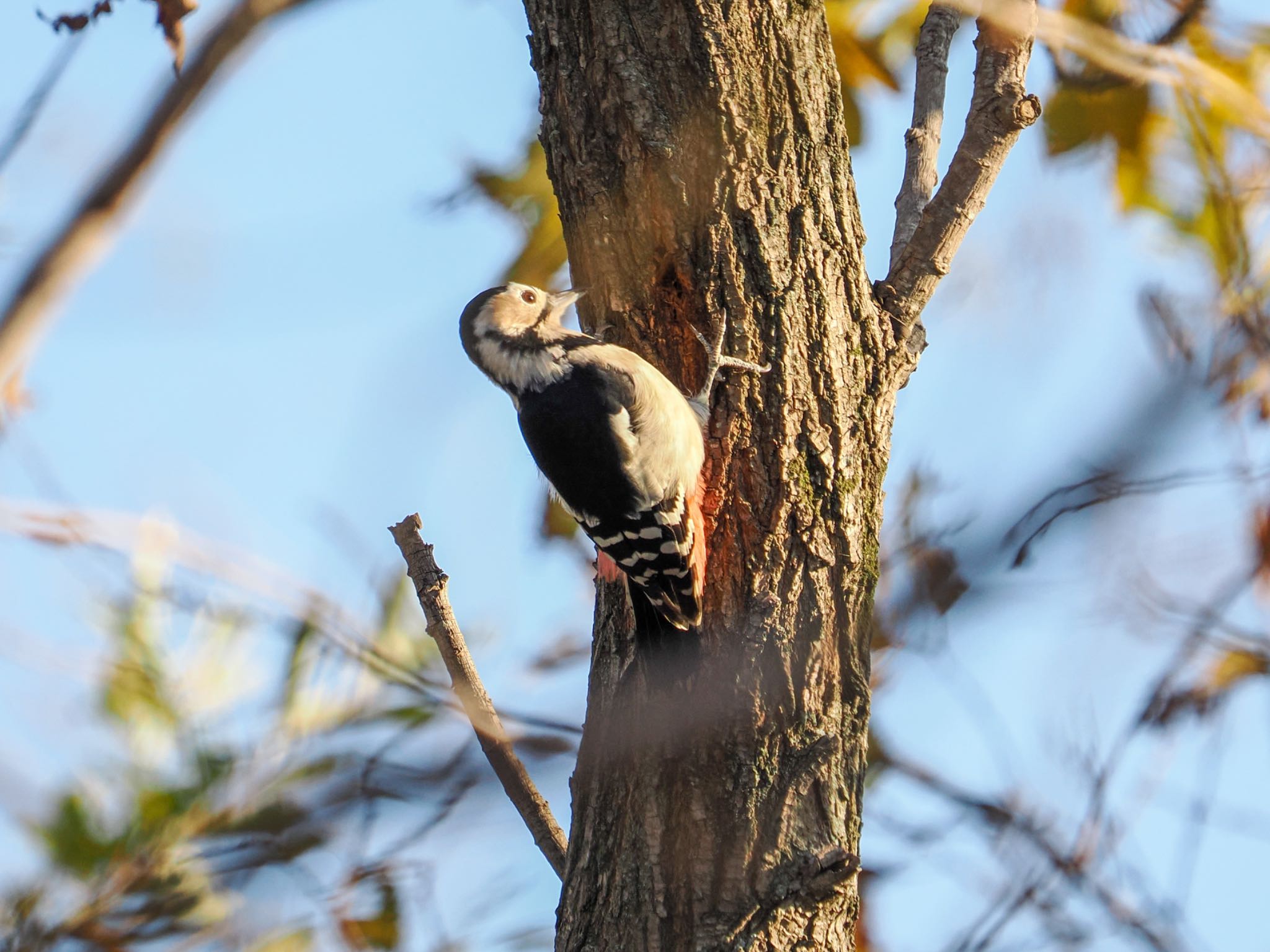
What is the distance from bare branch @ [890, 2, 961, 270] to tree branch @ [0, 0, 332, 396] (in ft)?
Result: 10.2

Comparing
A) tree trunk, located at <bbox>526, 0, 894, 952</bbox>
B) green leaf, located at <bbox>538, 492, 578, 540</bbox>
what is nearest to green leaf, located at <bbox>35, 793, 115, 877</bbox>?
tree trunk, located at <bbox>526, 0, 894, 952</bbox>

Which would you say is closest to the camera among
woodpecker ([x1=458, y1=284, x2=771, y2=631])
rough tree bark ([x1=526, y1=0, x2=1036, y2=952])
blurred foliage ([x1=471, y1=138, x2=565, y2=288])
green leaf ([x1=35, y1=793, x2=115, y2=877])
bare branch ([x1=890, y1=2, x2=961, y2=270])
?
green leaf ([x1=35, y1=793, x2=115, y2=877])

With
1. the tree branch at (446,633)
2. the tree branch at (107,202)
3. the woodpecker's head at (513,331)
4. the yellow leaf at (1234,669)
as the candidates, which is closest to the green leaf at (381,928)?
the tree branch at (446,633)

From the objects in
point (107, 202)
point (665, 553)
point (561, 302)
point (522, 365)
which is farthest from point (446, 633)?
point (107, 202)

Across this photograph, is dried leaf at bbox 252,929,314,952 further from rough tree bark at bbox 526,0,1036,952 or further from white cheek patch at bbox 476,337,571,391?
white cheek patch at bbox 476,337,571,391

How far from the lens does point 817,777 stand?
304 cm

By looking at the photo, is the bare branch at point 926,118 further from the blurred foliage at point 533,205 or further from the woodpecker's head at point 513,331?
the woodpecker's head at point 513,331

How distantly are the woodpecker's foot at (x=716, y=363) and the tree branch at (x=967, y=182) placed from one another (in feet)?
1.61

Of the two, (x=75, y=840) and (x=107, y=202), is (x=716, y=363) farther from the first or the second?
(x=107, y=202)

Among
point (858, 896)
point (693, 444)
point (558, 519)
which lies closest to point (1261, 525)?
point (858, 896)

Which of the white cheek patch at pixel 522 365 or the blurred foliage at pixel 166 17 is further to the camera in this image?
the white cheek patch at pixel 522 365

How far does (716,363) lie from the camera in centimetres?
344

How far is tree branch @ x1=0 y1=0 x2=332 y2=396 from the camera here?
839mm

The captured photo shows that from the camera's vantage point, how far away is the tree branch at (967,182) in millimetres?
3572
